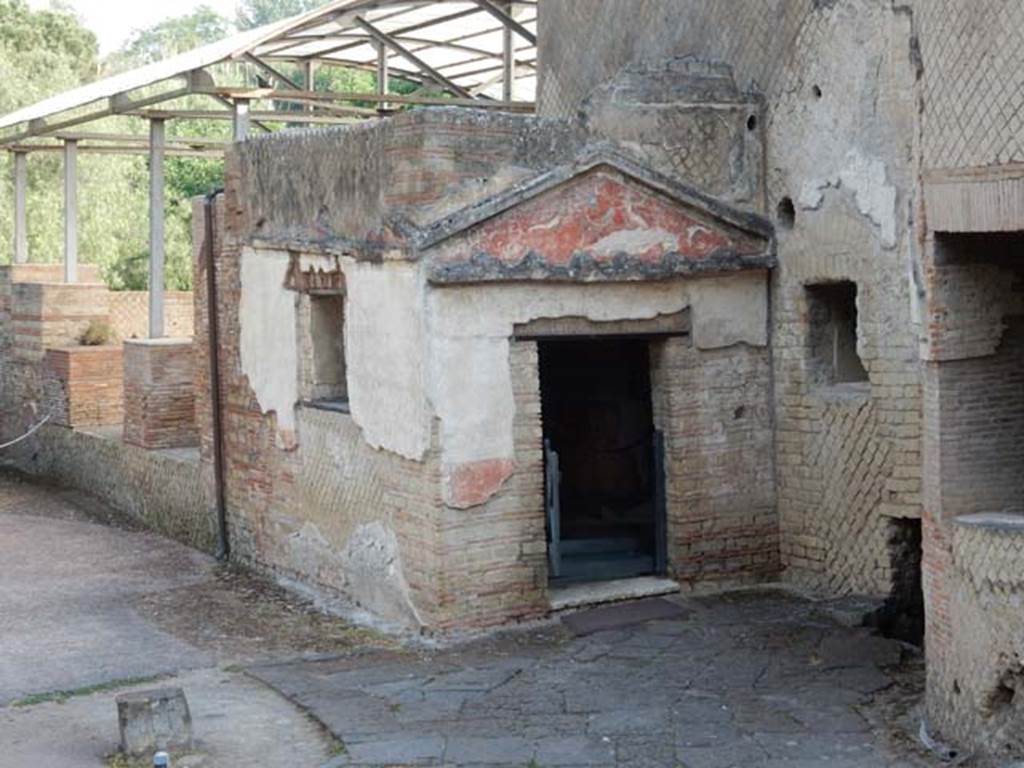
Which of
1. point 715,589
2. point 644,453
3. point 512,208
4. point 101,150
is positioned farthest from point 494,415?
point 101,150

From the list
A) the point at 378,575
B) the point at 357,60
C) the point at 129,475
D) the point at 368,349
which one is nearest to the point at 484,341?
the point at 368,349

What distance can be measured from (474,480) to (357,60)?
9.81m

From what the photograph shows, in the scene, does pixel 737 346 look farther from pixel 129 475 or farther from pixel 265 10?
pixel 265 10

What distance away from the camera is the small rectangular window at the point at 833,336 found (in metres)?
10.9

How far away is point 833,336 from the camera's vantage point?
11023 mm

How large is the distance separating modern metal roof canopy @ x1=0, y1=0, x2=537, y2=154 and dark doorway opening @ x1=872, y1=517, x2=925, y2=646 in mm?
6800

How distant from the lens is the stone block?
323 inches

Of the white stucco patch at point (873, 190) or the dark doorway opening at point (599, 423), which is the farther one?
the dark doorway opening at point (599, 423)

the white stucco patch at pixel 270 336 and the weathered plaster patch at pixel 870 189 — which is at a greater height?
the weathered plaster patch at pixel 870 189

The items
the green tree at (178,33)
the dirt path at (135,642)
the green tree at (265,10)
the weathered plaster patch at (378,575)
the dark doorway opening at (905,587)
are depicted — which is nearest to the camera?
the dirt path at (135,642)

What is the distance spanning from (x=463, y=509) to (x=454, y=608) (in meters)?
0.59

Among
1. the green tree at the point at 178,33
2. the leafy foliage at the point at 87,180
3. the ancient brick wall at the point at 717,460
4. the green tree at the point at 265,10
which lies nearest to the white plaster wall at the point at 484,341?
the ancient brick wall at the point at 717,460

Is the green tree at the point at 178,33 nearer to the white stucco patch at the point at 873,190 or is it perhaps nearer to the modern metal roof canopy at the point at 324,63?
the modern metal roof canopy at the point at 324,63

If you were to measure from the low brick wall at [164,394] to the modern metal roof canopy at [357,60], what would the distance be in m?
2.18
